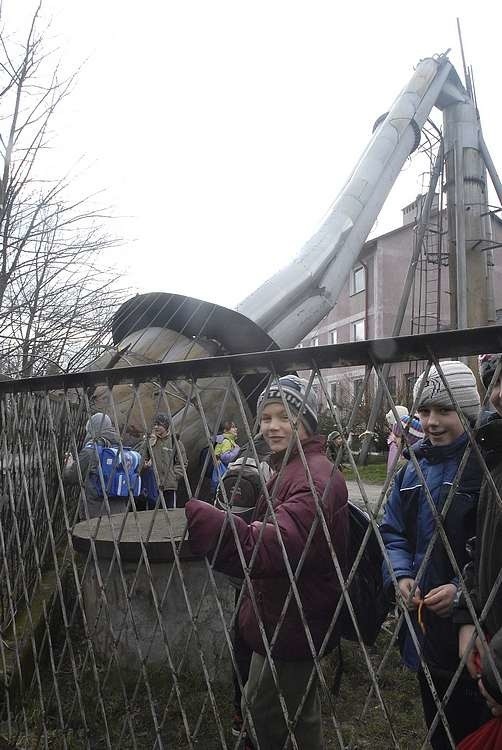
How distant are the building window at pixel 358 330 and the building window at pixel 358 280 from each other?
1.35m

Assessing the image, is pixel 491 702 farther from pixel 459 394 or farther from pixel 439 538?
pixel 459 394

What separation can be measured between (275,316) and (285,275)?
0.60 meters

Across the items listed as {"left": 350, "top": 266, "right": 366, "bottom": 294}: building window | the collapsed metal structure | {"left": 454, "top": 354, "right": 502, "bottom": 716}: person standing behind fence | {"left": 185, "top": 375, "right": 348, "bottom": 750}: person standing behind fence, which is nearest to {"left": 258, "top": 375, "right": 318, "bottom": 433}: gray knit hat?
{"left": 185, "top": 375, "right": 348, "bottom": 750}: person standing behind fence

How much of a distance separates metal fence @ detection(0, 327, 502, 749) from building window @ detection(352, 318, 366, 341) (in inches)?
771

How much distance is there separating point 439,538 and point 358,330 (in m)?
21.9

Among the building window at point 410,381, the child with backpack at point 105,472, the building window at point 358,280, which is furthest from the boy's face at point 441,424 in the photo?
the building window at point 358,280

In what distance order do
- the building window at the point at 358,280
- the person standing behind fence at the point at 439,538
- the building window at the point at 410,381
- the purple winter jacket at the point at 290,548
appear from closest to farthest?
the purple winter jacket at the point at 290,548 → the person standing behind fence at the point at 439,538 → the building window at the point at 410,381 → the building window at the point at 358,280

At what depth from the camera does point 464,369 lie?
1.90 meters

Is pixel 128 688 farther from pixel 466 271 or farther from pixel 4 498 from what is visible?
pixel 466 271

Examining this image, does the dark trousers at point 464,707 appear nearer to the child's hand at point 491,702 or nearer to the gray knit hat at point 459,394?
the child's hand at point 491,702

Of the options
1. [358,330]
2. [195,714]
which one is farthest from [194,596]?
[358,330]

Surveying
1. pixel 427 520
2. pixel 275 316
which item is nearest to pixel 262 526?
pixel 427 520

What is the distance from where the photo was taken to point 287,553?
155 centimetres

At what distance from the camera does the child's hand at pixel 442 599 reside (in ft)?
5.13
